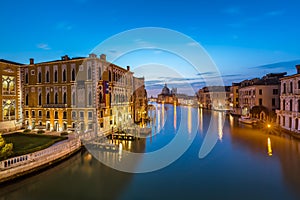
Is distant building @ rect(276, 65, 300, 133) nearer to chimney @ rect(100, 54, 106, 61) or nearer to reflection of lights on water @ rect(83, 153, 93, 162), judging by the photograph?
reflection of lights on water @ rect(83, 153, 93, 162)

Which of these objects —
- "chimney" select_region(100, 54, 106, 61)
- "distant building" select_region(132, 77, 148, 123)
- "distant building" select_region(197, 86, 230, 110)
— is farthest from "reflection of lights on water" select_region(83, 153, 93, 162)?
"distant building" select_region(197, 86, 230, 110)

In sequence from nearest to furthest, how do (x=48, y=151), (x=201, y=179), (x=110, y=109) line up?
(x=201, y=179) < (x=48, y=151) < (x=110, y=109)

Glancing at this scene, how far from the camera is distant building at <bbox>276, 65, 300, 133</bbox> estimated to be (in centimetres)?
2223

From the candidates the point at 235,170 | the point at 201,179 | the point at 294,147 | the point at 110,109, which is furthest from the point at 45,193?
the point at 294,147

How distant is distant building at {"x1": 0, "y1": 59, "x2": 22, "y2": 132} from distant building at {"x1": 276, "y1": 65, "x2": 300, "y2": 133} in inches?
1376

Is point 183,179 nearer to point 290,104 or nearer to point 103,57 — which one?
point 103,57

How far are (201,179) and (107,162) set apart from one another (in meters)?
7.18

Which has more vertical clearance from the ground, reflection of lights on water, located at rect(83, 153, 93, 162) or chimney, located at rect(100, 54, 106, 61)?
chimney, located at rect(100, 54, 106, 61)

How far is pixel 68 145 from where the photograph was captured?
1547 cm

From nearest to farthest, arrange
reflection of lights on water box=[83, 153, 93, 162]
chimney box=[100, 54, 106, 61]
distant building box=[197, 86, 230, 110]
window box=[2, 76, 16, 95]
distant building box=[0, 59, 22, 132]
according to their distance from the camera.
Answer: reflection of lights on water box=[83, 153, 93, 162] → distant building box=[0, 59, 22, 132] → window box=[2, 76, 16, 95] → chimney box=[100, 54, 106, 61] → distant building box=[197, 86, 230, 110]

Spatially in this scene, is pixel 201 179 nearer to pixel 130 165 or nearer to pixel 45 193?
pixel 130 165

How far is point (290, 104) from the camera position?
2388cm

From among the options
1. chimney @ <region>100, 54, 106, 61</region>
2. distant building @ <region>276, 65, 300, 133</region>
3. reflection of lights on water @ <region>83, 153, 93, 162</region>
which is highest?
chimney @ <region>100, 54, 106, 61</region>

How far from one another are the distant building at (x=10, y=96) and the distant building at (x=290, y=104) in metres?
34.9
